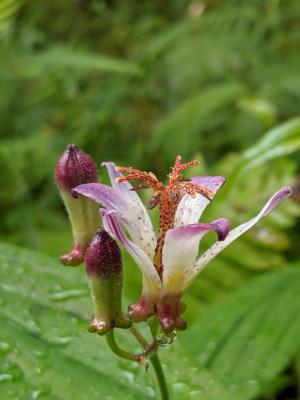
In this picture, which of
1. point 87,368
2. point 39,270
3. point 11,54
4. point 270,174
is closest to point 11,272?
point 39,270

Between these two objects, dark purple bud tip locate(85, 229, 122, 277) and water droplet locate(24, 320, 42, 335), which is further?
water droplet locate(24, 320, 42, 335)

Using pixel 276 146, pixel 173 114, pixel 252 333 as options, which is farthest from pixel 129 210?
pixel 173 114

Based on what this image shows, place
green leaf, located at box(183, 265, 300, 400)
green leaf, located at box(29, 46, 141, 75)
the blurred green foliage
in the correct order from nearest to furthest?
green leaf, located at box(183, 265, 300, 400), the blurred green foliage, green leaf, located at box(29, 46, 141, 75)

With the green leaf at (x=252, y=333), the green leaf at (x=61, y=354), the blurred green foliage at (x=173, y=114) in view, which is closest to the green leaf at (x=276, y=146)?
the blurred green foliage at (x=173, y=114)

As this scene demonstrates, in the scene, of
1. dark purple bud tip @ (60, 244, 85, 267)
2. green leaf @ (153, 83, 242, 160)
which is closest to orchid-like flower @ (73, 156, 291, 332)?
dark purple bud tip @ (60, 244, 85, 267)

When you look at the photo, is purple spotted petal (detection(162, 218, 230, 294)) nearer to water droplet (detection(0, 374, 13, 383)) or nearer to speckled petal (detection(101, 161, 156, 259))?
speckled petal (detection(101, 161, 156, 259))

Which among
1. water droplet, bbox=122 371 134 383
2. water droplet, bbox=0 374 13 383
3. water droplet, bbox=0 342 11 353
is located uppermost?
water droplet, bbox=0 342 11 353

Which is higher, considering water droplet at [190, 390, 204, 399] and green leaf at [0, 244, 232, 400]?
green leaf at [0, 244, 232, 400]

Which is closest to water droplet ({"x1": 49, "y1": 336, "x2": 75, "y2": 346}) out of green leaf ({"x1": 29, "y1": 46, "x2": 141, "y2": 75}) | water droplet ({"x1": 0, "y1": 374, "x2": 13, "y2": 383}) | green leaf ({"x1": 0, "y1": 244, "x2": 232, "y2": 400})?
green leaf ({"x1": 0, "y1": 244, "x2": 232, "y2": 400})

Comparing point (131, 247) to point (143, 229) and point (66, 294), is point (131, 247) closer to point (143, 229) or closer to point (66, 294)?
point (143, 229)

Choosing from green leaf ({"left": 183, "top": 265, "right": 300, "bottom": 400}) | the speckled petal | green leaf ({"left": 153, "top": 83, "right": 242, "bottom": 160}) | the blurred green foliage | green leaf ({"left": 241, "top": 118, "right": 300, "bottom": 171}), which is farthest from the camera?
green leaf ({"left": 153, "top": 83, "right": 242, "bottom": 160})
